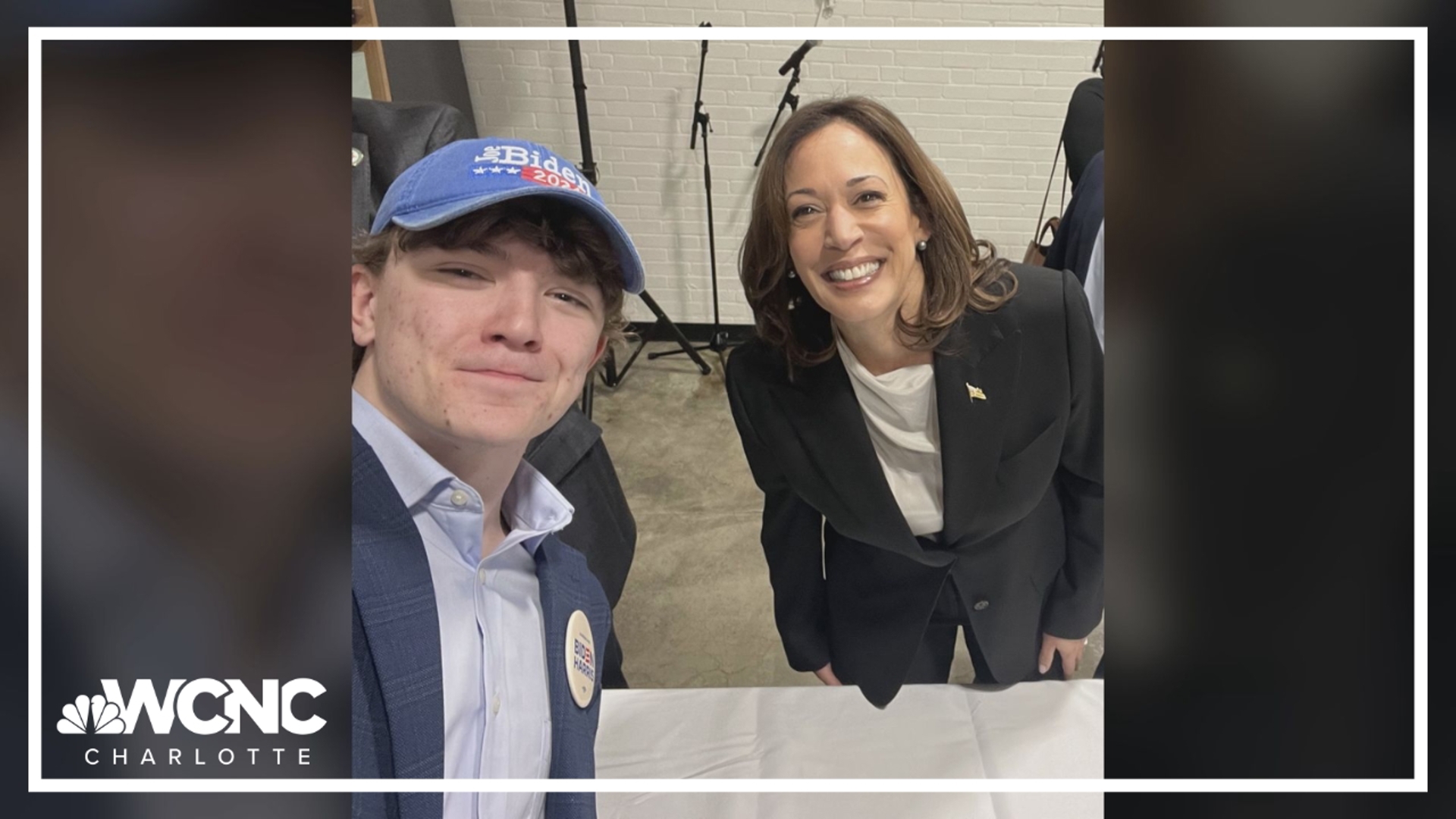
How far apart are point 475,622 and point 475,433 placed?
0.15 m

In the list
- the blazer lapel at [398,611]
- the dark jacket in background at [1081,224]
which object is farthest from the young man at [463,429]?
the dark jacket in background at [1081,224]

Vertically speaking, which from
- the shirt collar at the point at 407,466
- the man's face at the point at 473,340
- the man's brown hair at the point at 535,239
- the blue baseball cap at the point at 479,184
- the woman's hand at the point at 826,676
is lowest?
the woman's hand at the point at 826,676

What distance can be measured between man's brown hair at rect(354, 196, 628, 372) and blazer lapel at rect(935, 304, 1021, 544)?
271 mm

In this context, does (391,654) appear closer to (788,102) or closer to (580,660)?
(580,660)

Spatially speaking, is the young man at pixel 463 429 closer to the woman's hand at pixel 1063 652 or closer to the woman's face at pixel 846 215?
the woman's face at pixel 846 215

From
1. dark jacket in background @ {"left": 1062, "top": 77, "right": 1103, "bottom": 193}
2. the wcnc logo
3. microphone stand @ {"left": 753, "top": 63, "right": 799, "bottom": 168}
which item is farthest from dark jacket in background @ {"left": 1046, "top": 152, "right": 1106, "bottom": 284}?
the wcnc logo

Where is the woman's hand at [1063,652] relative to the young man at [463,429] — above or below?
below

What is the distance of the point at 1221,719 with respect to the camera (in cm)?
72

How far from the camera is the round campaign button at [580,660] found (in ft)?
2.27

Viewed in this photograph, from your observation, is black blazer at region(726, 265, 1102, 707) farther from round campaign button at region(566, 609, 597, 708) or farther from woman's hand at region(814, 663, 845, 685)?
round campaign button at region(566, 609, 597, 708)

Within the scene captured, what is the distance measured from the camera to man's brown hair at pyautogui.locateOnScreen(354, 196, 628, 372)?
0.60 meters

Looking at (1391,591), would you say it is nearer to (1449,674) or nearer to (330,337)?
(1449,674)

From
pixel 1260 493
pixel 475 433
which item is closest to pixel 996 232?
pixel 1260 493

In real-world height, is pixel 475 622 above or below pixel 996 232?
below
